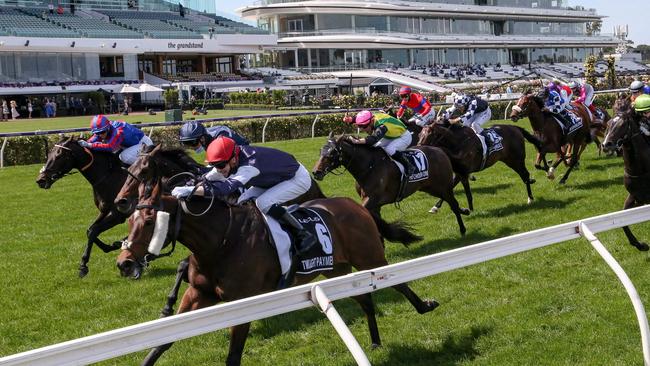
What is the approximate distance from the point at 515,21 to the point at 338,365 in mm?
73942

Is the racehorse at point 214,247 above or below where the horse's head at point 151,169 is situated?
below

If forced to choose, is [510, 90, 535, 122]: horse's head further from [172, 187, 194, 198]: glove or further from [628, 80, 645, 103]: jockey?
[172, 187, 194, 198]: glove

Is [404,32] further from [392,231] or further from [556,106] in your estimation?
[392,231]

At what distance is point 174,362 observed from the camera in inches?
187

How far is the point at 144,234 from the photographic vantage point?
12.6 ft

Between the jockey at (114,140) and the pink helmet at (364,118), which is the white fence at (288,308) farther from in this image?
the jockey at (114,140)

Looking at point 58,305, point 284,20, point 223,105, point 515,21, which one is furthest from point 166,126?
point 515,21

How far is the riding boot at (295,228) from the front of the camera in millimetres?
4438

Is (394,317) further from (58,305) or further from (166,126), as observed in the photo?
(166,126)

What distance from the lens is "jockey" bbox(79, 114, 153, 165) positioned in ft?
24.2

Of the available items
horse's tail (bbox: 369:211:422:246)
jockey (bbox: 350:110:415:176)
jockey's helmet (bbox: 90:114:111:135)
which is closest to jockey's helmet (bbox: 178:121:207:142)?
horse's tail (bbox: 369:211:422:246)

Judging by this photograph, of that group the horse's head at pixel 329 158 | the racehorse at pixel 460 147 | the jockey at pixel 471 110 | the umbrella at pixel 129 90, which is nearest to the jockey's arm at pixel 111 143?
the horse's head at pixel 329 158

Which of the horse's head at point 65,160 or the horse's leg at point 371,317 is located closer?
the horse's leg at point 371,317

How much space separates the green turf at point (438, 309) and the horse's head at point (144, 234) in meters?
1.25
